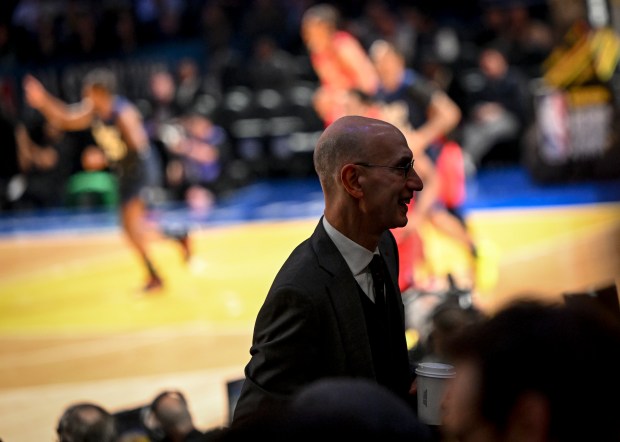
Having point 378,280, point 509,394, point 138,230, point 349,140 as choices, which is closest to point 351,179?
point 349,140

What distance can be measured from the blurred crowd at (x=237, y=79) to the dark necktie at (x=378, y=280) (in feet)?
32.1

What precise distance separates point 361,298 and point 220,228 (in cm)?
935

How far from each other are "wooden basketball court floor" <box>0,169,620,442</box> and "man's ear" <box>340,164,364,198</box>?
3144 mm

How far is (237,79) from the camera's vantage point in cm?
1410

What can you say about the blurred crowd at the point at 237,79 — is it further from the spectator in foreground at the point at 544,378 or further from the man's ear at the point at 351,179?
the spectator in foreground at the point at 544,378

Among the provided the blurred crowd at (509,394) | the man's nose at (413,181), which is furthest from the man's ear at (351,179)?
the blurred crowd at (509,394)

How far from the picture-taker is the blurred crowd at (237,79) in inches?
509

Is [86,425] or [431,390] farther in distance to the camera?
[86,425]

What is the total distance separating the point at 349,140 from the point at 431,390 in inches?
25.8

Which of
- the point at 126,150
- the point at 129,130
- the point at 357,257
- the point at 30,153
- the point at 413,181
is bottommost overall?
the point at 357,257

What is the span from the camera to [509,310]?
4.70ft

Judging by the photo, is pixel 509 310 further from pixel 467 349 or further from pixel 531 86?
pixel 531 86

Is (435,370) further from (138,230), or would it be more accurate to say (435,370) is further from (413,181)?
(138,230)

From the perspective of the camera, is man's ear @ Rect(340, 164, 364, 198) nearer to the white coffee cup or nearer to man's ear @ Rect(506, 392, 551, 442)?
the white coffee cup
